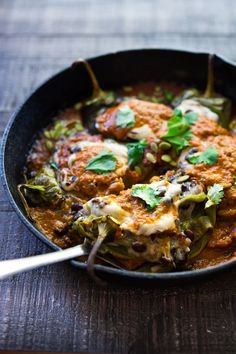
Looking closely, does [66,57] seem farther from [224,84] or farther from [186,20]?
[224,84]

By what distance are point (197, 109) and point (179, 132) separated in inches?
11.0

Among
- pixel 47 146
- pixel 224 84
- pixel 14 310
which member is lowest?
pixel 14 310

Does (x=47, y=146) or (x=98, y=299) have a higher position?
(x=47, y=146)

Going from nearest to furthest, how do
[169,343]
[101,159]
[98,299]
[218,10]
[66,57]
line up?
[169,343] < [98,299] < [101,159] < [66,57] < [218,10]

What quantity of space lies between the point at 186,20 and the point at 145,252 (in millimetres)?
2407

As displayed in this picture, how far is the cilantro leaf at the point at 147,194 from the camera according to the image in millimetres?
2490

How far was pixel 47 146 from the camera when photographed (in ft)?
10.3

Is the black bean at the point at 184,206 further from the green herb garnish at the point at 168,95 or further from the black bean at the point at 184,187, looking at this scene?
the green herb garnish at the point at 168,95

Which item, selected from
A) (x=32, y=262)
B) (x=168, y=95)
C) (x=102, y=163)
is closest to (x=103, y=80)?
(x=168, y=95)

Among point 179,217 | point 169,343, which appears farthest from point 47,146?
point 169,343

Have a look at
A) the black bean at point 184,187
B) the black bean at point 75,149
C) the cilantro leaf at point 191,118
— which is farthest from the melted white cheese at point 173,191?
the black bean at point 75,149

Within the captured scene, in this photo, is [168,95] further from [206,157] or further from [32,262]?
[32,262]

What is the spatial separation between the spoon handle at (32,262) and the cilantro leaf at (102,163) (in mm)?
563

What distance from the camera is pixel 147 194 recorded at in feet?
8.33
